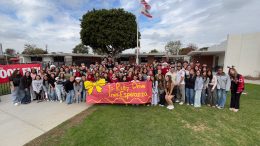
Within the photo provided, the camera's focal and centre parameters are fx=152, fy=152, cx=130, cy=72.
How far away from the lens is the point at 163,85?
6297mm

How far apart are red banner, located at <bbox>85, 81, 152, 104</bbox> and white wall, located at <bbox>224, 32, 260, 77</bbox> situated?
48.4ft

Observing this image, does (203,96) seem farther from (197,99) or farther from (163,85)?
(163,85)

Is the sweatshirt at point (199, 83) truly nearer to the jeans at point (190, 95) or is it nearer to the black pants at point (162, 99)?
the jeans at point (190, 95)

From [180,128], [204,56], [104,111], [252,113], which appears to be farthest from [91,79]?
[204,56]

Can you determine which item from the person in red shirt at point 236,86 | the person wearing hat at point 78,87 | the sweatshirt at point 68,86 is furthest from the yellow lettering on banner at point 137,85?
the person in red shirt at point 236,86

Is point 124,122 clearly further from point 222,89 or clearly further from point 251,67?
point 251,67

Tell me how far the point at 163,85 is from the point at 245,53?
14764 mm

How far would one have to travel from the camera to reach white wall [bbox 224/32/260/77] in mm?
15633

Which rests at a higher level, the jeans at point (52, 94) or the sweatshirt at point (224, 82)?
the sweatshirt at point (224, 82)

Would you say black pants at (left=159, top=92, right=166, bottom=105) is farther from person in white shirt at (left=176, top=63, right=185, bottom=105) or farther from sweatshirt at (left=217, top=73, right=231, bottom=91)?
sweatshirt at (left=217, top=73, right=231, bottom=91)

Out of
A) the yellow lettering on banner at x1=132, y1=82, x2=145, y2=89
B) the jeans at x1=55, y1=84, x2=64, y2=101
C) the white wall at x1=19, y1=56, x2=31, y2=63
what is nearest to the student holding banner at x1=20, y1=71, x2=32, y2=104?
the jeans at x1=55, y1=84, x2=64, y2=101

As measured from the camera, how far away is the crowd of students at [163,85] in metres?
5.89

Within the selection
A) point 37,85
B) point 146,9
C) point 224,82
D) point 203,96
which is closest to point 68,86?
point 37,85

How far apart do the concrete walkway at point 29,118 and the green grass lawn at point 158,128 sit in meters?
0.42
